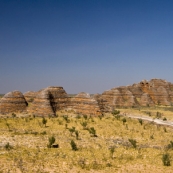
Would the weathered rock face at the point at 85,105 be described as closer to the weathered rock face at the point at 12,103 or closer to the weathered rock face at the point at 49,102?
the weathered rock face at the point at 49,102

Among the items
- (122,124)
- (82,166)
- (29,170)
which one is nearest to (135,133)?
(122,124)

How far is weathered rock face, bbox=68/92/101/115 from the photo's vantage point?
34469 mm

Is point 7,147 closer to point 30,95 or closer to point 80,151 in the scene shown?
point 80,151

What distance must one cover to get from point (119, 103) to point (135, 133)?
30.2 m

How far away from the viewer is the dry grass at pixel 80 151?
13.7 meters

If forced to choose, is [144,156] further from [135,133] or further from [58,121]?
[58,121]

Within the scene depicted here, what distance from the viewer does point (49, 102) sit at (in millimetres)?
33375

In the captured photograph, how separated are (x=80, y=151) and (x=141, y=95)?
168ft

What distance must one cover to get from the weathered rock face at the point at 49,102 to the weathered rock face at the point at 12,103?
1.88 m

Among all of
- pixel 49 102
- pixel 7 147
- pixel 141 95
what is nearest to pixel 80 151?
pixel 7 147

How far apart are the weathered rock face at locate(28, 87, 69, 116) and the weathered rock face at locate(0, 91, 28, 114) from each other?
1.88 m

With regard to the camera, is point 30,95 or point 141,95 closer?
point 30,95

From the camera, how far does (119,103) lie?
184 feet

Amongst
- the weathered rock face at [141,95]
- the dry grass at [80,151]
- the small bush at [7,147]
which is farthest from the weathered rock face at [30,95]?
the small bush at [7,147]
